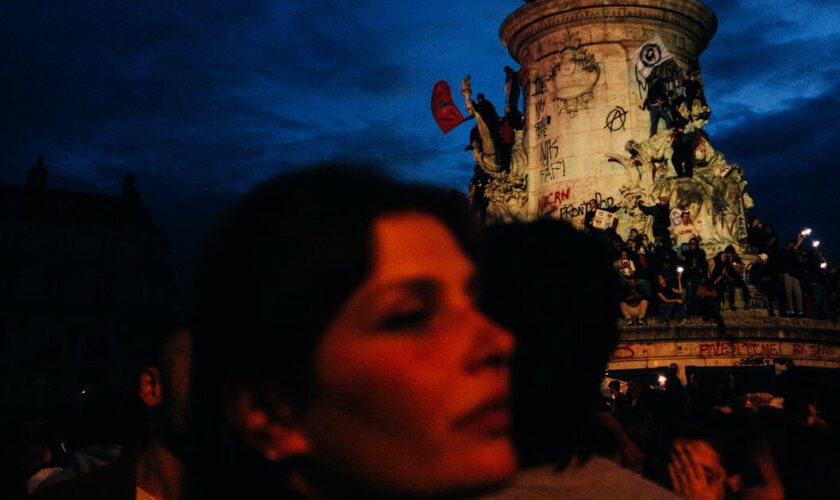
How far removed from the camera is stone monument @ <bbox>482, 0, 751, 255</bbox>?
73.3 ft

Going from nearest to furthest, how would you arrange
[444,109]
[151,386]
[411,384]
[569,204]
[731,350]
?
[411,384] → [151,386] → [731,350] → [569,204] → [444,109]

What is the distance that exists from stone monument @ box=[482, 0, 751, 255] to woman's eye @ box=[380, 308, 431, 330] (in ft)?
70.3

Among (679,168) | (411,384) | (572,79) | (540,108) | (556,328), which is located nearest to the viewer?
(411,384)

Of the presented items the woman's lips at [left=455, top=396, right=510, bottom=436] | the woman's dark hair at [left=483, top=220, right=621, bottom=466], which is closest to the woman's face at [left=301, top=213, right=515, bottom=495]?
the woman's lips at [left=455, top=396, right=510, bottom=436]

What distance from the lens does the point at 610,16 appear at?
23469mm

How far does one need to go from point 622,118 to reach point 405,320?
23.2m

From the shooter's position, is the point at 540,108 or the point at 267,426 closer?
the point at 267,426

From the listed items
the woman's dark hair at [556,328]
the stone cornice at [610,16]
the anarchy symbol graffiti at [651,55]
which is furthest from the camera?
the stone cornice at [610,16]

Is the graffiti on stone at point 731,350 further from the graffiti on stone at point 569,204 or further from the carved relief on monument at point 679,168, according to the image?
the graffiti on stone at point 569,204

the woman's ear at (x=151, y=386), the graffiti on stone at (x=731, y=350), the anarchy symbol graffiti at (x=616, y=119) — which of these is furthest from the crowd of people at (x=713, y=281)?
the woman's ear at (x=151, y=386)

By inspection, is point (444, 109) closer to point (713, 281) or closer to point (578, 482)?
point (713, 281)

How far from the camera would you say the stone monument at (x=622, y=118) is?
73.3 feet

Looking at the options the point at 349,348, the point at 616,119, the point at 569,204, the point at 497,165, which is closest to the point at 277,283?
the point at 349,348

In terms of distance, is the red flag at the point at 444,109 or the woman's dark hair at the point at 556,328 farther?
the red flag at the point at 444,109
